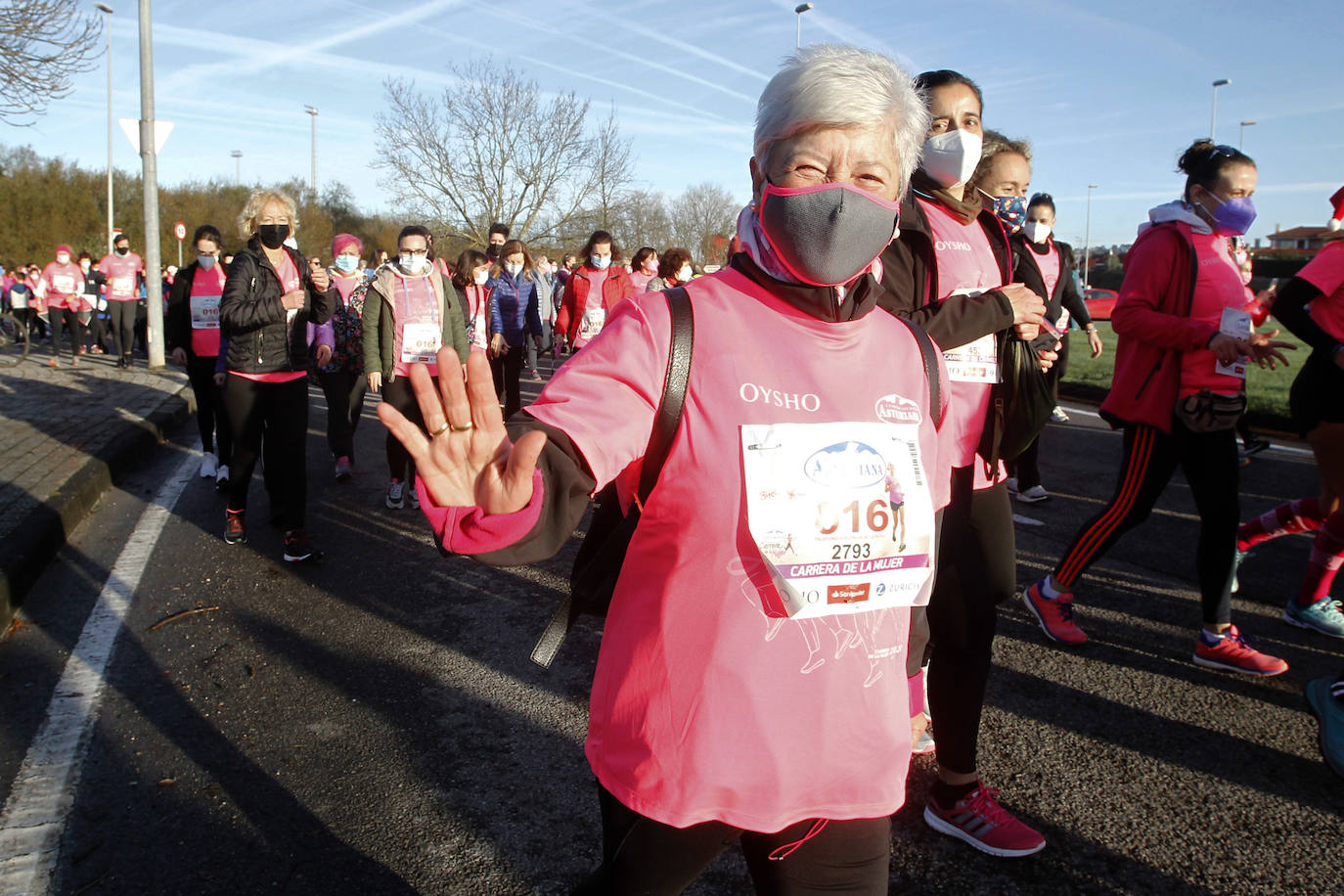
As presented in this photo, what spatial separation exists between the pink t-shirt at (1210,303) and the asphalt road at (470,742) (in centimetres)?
125

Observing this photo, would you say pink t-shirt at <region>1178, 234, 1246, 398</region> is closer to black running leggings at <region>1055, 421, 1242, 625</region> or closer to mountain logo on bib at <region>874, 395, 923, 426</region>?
black running leggings at <region>1055, 421, 1242, 625</region>

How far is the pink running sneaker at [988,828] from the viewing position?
2.88 m

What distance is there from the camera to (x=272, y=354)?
236 inches

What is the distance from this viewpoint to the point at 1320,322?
431cm

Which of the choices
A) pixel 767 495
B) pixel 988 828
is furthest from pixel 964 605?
pixel 767 495

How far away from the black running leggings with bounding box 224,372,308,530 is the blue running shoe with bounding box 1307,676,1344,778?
5059mm

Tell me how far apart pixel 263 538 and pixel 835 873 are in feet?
18.2

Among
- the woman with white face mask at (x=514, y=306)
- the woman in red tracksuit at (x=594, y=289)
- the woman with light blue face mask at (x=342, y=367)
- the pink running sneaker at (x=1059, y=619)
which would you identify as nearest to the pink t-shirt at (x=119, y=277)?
the woman with white face mask at (x=514, y=306)

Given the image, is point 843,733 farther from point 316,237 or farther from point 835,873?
point 316,237

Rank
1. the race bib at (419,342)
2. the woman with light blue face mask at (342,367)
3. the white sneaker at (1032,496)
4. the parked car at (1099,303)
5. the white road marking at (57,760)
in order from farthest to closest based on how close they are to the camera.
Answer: the parked car at (1099,303)
the woman with light blue face mask at (342,367)
the white sneaker at (1032,496)
the race bib at (419,342)
the white road marking at (57,760)

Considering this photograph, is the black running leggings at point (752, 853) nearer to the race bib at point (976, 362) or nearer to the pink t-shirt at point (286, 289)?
the race bib at point (976, 362)

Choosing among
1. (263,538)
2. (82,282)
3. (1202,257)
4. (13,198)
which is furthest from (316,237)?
(1202,257)

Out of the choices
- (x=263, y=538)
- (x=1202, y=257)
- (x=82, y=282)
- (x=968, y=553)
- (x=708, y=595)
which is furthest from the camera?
(x=82, y=282)

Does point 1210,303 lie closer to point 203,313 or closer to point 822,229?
point 822,229
